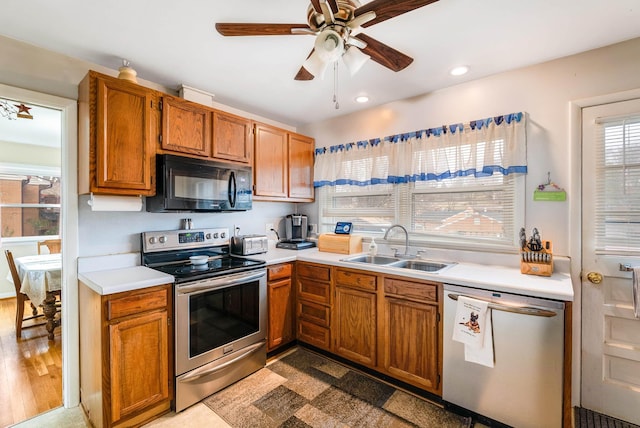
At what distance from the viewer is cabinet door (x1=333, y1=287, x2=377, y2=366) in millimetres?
2266

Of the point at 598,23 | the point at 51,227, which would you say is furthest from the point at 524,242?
the point at 51,227

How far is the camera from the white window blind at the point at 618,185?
72.2 inches

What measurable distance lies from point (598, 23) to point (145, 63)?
9.68ft

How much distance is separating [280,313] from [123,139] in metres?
1.87

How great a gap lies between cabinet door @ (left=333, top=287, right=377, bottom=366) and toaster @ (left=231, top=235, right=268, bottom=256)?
0.91 metres

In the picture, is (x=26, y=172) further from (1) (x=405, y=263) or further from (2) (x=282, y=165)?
(1) (x=405, y=263)

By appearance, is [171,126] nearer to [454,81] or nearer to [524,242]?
[454,81]

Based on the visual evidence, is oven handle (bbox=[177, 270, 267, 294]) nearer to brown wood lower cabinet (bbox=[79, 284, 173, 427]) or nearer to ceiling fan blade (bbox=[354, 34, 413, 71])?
brown wood lower cabinet (bbox=[79, 284, 173, 427])

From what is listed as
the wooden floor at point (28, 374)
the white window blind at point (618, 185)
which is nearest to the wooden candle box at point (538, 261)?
the white window blind at point (618, 185)

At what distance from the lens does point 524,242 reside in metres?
2.04

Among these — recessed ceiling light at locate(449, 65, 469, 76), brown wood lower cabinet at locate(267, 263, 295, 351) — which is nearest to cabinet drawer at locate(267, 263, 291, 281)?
brown wood lower cabinet at locate(267, 263, 295, 351)

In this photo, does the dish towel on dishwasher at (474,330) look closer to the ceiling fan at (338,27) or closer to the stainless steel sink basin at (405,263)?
the stainless steel sink basin at (405,263)

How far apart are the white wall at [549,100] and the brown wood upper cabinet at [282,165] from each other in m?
1.54

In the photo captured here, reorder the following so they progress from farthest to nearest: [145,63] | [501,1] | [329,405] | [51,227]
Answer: [51,227] < [145,63] < [329,405] < [501,1]
